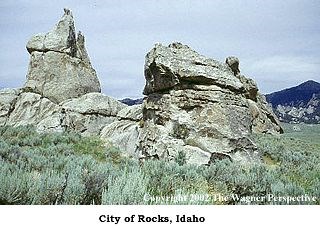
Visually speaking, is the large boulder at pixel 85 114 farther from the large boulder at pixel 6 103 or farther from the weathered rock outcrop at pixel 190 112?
the weathered rock outcrop at pixel 190 112

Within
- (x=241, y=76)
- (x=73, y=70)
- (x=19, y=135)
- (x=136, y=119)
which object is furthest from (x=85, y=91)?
(x=241, y=76)

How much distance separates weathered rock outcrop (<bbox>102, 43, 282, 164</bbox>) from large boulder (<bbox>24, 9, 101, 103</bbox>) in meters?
8.97

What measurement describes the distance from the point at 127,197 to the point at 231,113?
6.95 meters

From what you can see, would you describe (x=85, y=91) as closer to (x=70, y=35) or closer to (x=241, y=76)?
(x=70, y=35)

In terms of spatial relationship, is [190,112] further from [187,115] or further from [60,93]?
[60,93]

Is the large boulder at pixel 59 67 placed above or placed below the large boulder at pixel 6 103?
above

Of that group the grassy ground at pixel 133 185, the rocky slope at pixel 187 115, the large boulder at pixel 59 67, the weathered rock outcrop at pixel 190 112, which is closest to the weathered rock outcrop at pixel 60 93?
the large boulder at pixel 59 67

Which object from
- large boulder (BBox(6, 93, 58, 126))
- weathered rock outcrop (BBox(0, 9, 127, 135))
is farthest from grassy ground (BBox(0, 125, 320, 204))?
large boulder (BBox(6, 93, 58, 126))

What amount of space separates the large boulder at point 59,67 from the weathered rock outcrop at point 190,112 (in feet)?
29.4

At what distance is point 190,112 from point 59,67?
12267mm

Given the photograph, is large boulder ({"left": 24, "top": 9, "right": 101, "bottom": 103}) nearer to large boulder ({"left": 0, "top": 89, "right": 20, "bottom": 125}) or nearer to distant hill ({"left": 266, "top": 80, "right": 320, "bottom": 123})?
large boulder ({"left": 0, "top": 89, "right": 20, "bottom": 125})

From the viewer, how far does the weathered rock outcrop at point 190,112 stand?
32.0ft

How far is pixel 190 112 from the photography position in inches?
413

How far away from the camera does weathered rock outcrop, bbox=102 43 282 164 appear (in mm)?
9750
